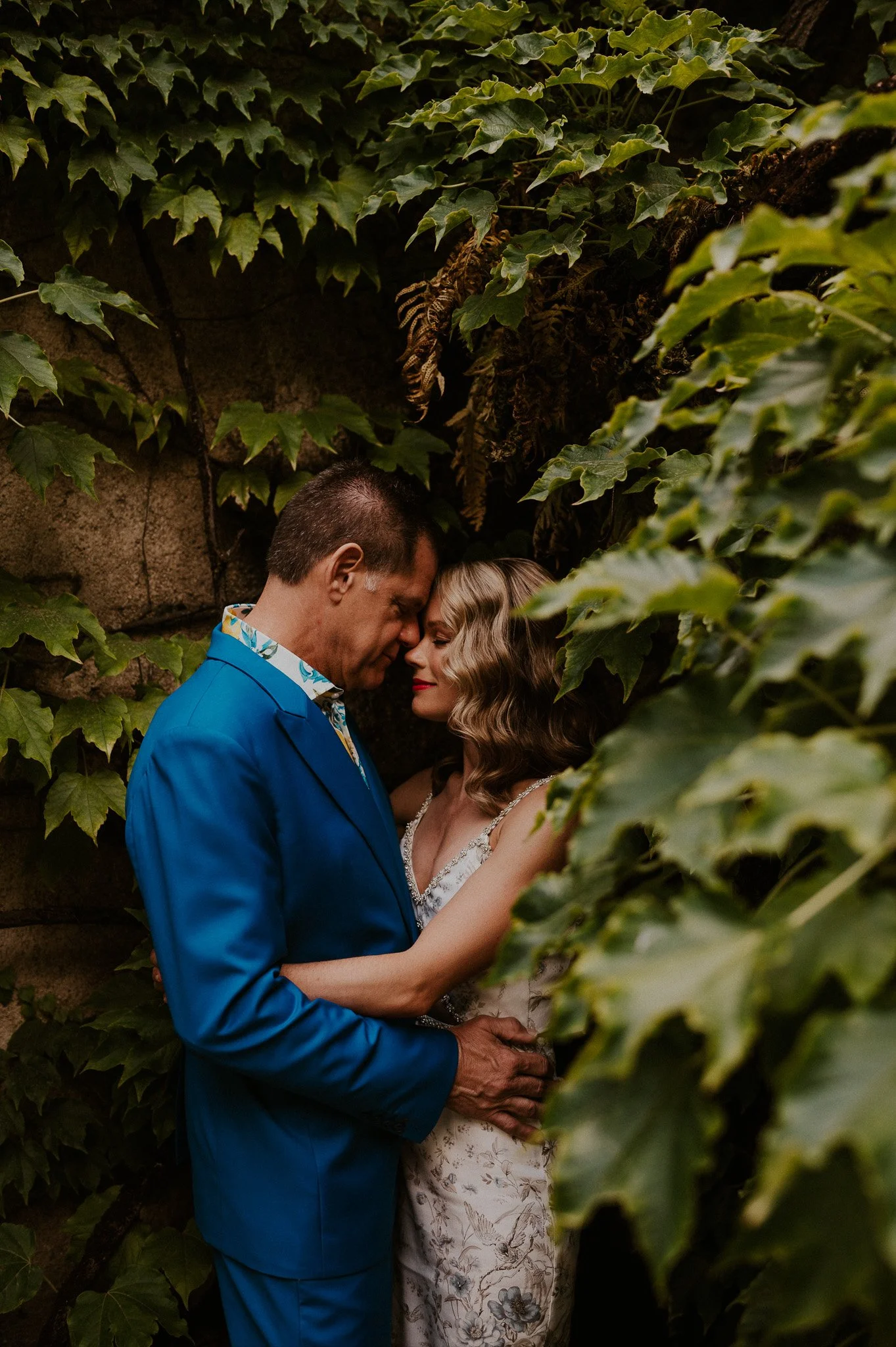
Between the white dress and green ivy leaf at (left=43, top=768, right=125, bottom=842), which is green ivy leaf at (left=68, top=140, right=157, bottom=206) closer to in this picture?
green ivy leaf at (left=43, top=768, right=125, bottom=842)

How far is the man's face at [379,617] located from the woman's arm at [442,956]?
461 mm

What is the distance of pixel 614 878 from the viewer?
0.87 meters

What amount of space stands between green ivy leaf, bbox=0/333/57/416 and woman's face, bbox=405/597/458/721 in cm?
87

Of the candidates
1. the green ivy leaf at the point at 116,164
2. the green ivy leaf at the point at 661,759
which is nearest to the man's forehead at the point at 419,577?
the green ivy leaf at the point at 116,164

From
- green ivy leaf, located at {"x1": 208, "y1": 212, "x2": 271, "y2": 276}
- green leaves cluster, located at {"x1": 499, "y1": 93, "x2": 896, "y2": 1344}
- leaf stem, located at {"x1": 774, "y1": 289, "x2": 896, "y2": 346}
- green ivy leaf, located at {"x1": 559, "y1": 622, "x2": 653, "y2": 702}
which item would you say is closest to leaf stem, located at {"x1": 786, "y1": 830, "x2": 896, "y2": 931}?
green leaves cluster, located at {"x1": 499, "y1": 93, "x2": 896, "y2": 1344}

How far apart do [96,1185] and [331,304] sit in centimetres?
220

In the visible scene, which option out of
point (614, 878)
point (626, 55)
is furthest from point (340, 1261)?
point (626, 55)

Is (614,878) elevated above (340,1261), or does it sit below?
above

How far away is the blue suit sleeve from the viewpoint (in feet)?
4.79

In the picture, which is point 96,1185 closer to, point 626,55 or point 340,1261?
point 340,1261

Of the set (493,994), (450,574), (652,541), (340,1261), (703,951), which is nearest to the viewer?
(703,951)

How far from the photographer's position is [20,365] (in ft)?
6.21

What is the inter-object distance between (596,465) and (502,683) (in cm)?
53

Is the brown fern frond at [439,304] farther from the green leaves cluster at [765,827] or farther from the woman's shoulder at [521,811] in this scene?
the green leaves cluster at [765,827]
